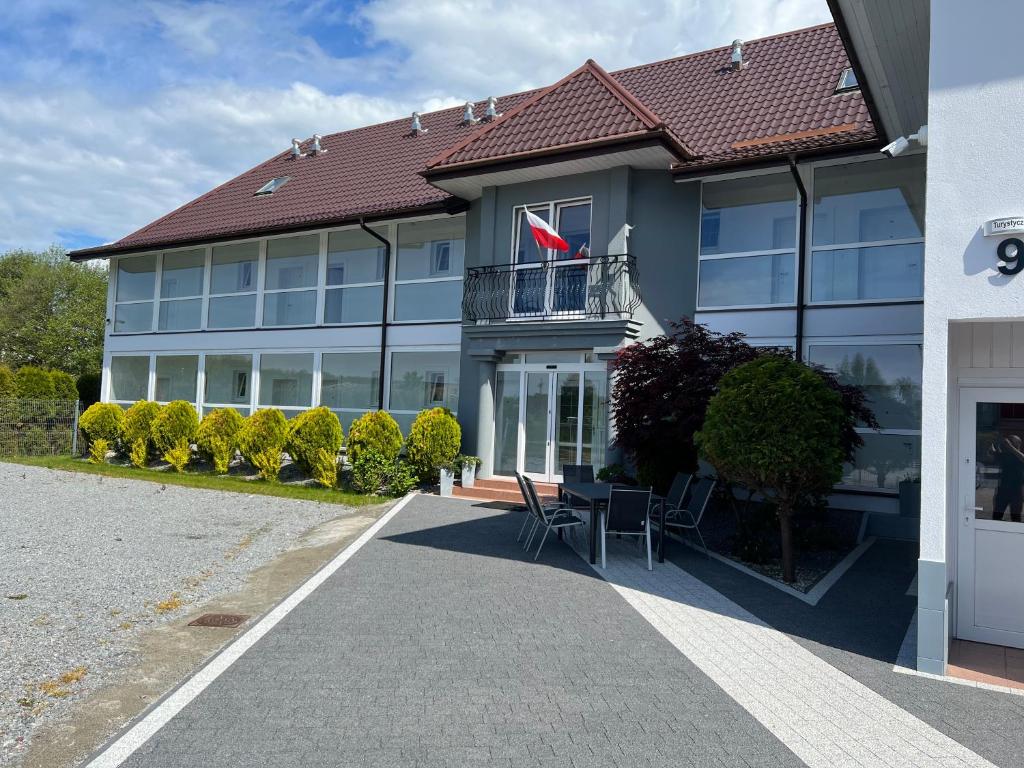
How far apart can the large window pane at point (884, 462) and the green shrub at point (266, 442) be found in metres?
10.4

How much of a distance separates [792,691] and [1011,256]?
10.8 feet

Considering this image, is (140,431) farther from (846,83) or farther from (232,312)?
(846,83)

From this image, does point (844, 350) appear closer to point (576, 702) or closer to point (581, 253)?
point (581, 253)

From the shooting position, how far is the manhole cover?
5910 mm

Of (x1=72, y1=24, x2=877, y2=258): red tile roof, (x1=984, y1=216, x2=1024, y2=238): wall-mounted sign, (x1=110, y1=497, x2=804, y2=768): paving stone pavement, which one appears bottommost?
(x1=110, y1=497, x2=804, y2=768): paving stone pavement

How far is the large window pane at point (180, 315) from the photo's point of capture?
62.8 feet

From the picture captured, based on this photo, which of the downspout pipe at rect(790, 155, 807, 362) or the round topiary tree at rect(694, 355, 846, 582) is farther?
the downspout pipe at rect(790, 155, 807, 362)

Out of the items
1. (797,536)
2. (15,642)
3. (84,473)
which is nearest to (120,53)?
(15,642)

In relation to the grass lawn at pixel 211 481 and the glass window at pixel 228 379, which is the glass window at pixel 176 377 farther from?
the grass lawn at pixel 211 481

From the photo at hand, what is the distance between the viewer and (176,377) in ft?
63.9

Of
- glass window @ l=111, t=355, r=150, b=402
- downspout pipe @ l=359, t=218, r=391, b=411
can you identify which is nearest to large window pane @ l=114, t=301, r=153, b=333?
glass window @ l=111, t=355, r=150, b=402

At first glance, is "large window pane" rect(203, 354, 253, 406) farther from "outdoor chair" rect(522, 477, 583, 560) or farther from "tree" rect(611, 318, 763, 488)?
"outdoor chair" rect(522, 477, 583, 560)

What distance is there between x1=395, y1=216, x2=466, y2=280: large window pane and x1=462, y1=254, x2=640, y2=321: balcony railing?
5.11ft

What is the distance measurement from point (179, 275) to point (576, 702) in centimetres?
1839
